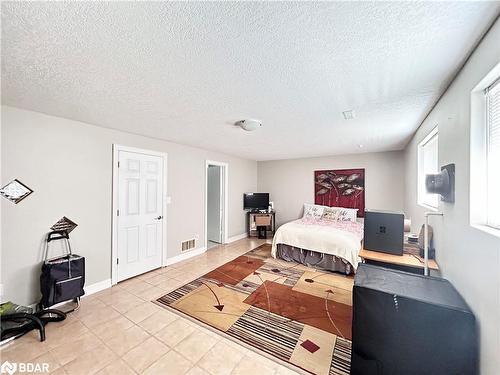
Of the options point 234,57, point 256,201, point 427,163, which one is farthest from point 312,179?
point 234,57

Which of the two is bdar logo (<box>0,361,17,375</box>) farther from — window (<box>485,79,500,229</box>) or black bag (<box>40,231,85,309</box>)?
window (<box>485,79,500,229</box>)

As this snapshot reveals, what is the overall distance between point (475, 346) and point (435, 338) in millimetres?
179

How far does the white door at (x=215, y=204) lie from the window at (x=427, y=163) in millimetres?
3978

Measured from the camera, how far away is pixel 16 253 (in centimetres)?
223

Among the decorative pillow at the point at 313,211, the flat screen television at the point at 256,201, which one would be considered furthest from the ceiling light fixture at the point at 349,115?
the flat screen television at the point at 256,201

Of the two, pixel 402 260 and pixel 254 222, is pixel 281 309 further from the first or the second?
pixel 254 222

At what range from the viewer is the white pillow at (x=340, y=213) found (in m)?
4.98

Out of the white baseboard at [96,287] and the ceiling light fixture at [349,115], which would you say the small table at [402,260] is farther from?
the white baseboard at [96,287]

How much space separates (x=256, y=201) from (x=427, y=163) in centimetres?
404

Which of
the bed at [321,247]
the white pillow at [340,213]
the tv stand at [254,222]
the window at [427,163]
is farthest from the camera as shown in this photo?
the tv stand at [254,222]

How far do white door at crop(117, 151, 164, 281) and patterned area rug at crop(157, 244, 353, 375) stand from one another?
98cm

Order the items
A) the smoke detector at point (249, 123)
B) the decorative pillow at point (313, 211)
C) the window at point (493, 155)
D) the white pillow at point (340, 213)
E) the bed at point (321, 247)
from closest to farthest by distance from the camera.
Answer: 1. the window at point (493, 155)
2. the smoke detector at point (249, 123)
3. the bed at point (321, 247)
4. the white pillow at point (340, 213)
5. the decorative pillow at point (313, 211)

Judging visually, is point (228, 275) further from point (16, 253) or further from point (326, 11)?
point (326, 11)

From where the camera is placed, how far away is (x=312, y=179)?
18.9 ft
